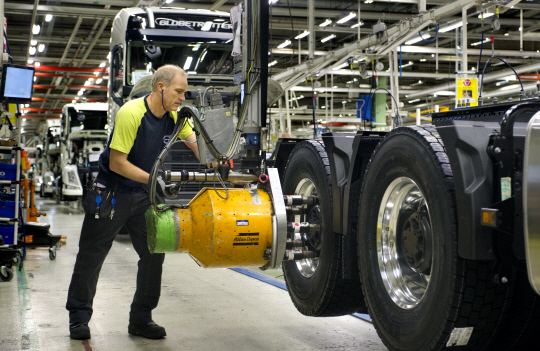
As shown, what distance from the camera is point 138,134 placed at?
3576mm

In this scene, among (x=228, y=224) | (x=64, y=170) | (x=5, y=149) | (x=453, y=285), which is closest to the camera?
(x=453, y=285)

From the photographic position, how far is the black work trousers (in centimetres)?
362

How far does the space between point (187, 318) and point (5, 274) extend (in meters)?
2.36

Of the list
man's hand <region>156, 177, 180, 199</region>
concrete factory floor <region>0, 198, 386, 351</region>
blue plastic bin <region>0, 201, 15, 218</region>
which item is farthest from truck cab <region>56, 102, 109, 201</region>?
man's hand <region>156, 177, 180, 199</region>

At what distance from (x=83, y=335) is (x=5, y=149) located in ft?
11.0

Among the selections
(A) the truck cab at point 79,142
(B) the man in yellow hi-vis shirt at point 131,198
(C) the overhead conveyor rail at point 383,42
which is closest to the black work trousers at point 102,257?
(B) the man in yellow hi-vis shirt at point 131,198

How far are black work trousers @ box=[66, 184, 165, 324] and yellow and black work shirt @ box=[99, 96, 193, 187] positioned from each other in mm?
150

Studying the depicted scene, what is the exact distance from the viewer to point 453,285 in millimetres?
2004

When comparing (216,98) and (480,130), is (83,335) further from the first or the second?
(480,130)

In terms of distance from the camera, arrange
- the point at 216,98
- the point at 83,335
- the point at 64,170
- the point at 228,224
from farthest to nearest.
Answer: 1. the point at 64,170
2. the point at 83,335
3. the point at 216,98
4. the point at 228,224

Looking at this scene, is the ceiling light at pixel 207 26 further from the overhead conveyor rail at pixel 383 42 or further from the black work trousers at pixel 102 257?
the black work trousers at pixel 102 257

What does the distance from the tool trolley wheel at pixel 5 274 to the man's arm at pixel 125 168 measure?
2.59 meters

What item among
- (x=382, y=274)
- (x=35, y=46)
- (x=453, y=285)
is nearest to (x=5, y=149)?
(x=382, y=274)

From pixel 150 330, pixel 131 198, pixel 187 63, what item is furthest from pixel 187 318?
pixel 187 63
